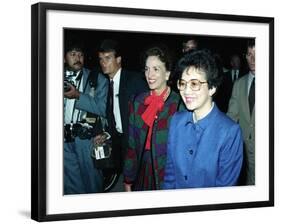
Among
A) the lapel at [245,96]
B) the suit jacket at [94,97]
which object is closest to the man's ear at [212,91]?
the lapel at [245,96]

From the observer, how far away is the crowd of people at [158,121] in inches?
94.0

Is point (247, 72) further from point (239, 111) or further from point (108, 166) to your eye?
point (108, 166)

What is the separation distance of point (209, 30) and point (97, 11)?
0.41 meters

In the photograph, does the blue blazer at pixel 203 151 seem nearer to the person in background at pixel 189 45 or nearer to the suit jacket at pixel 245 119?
the suit jacket at pixel 245 119

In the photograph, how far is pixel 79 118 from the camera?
2383 mm

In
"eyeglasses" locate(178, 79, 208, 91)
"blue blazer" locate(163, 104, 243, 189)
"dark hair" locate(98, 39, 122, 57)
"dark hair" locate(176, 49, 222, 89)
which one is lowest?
"blue blazer" locate(163, 104, 243, 189)

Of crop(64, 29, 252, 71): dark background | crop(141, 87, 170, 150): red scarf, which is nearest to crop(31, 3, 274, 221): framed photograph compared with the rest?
crop(64, 29, 252, 71): dark background

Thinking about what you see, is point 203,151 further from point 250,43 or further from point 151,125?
point 250,43

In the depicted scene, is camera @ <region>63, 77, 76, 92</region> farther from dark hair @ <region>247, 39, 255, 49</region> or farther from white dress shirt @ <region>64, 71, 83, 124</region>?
dark hair @ <region>247, 39, 255, 49</region>

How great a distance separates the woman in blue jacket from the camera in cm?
254

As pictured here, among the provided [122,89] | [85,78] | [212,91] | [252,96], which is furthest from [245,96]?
[85,78]

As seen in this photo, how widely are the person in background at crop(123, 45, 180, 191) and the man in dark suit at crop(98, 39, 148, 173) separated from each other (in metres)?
0.02

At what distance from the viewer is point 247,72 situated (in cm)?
268

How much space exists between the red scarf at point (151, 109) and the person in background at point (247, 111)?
0.28 meters
